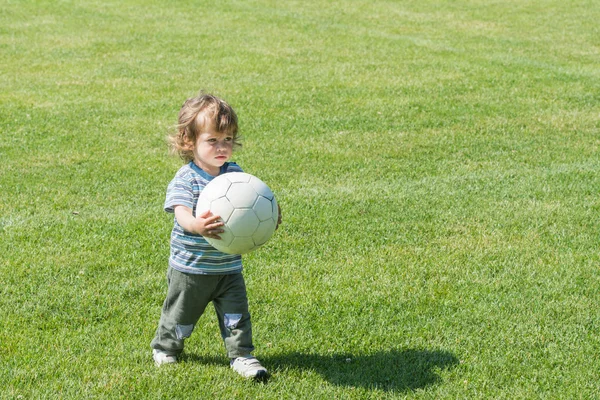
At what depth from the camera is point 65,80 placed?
12.2 m

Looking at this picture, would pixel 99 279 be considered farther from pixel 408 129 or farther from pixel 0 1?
pixel 0 1

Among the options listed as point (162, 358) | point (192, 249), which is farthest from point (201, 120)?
point (162, 358)

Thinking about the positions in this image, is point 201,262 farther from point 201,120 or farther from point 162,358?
point 201,120

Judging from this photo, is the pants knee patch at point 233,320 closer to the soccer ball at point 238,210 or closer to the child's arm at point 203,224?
the soccer ball at point 238,210

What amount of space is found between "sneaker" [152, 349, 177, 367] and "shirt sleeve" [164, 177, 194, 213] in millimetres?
863

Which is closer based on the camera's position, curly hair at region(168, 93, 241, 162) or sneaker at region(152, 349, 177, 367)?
curly hair at region(168, 93, 241, 162)

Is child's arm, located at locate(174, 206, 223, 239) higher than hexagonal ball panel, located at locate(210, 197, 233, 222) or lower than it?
lower

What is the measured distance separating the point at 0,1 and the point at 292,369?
17.1 m

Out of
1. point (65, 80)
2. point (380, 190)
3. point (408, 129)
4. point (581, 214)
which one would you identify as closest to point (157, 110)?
point (65, 80)

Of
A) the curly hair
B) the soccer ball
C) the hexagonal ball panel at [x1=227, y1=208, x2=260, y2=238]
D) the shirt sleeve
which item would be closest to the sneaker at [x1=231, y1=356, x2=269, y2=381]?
the soccer ball

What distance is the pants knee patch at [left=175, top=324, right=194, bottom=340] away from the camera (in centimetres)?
450

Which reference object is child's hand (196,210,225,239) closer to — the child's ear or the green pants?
the green pants

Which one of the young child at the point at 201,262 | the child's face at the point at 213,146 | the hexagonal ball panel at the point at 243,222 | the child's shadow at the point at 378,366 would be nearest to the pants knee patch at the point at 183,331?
the young child at the point at 201,262

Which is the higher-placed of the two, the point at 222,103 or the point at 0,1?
the point at 222,103
